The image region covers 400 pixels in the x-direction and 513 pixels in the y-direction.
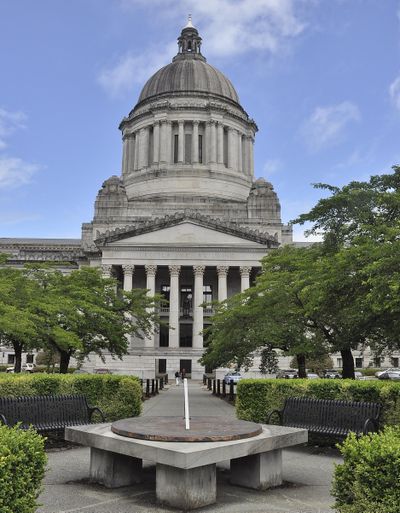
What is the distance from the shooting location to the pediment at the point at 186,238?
57.7 m

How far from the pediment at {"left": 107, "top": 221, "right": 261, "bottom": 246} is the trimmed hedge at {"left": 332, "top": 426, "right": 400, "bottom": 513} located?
51661mm

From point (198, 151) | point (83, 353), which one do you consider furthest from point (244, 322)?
point (198, 151)

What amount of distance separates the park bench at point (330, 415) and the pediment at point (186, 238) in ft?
149

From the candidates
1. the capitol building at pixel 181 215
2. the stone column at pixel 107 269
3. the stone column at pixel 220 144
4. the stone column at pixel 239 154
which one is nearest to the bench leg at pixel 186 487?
the capitol building at pixel 181 215

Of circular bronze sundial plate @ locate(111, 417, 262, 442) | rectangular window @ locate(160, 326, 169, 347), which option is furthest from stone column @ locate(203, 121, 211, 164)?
circular bronze sundial plate @ locate(111, 417, 262, 442)

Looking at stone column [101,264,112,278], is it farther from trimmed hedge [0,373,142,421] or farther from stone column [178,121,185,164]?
trimmed hedge [0,373,142,421]

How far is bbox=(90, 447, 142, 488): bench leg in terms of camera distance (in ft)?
29.2

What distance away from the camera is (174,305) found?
186 ft

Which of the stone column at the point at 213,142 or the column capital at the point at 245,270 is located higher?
the stone column at the point at 213,142

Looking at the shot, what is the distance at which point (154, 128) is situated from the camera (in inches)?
2992

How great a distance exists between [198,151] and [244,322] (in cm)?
5306

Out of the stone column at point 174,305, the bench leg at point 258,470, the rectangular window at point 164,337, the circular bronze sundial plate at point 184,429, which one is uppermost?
the stone column at point 174,305

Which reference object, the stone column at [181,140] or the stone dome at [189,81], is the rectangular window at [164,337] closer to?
the stone column at [181,140]

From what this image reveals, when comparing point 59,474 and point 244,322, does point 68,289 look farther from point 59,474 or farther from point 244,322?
point 59,474
